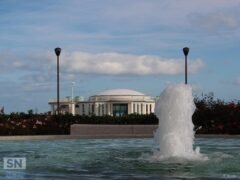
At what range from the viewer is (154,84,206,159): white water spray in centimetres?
1430

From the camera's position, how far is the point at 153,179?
32.3ft

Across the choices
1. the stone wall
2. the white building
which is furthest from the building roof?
the stone wall

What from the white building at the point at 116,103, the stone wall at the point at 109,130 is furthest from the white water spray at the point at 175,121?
the white building at the point at 116,103

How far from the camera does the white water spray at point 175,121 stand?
14.3 meters

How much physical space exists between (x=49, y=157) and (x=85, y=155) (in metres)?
1.09

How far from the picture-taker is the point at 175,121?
47.8ft

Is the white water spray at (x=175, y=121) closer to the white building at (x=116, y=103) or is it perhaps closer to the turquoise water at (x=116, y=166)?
the turquoise water at (x=116, y=166)

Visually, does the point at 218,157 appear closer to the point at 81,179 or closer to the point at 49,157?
the point at 49,157

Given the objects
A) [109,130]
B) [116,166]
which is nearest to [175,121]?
[116,166]

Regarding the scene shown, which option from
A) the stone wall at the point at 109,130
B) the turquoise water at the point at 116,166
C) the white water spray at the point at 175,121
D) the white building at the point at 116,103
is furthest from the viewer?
the white building at the point at 116,103

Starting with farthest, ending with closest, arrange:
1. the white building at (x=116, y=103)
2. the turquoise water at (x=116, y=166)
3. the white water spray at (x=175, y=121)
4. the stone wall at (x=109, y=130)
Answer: the white building at (x=116, y=103) → the stone wall at (x=109, y=130) → the white water spray at (x=175, y=121) → the turquoise water at (x=116, y=166)

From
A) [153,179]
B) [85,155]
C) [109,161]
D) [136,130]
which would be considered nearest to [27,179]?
[153,179]

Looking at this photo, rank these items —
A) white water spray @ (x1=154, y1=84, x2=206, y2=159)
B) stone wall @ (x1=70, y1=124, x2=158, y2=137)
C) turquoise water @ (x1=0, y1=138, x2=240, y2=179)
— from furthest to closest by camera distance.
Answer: stone wall @ (x1=70, y1=124, x2=158, y2=137), white water spray @ (x1=154, y1=84, x2=206, y2=159), turquoise water @ (x1=0, y1=138, x2=240, y2=179)

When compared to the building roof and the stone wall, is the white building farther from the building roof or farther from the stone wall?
the stone wall
